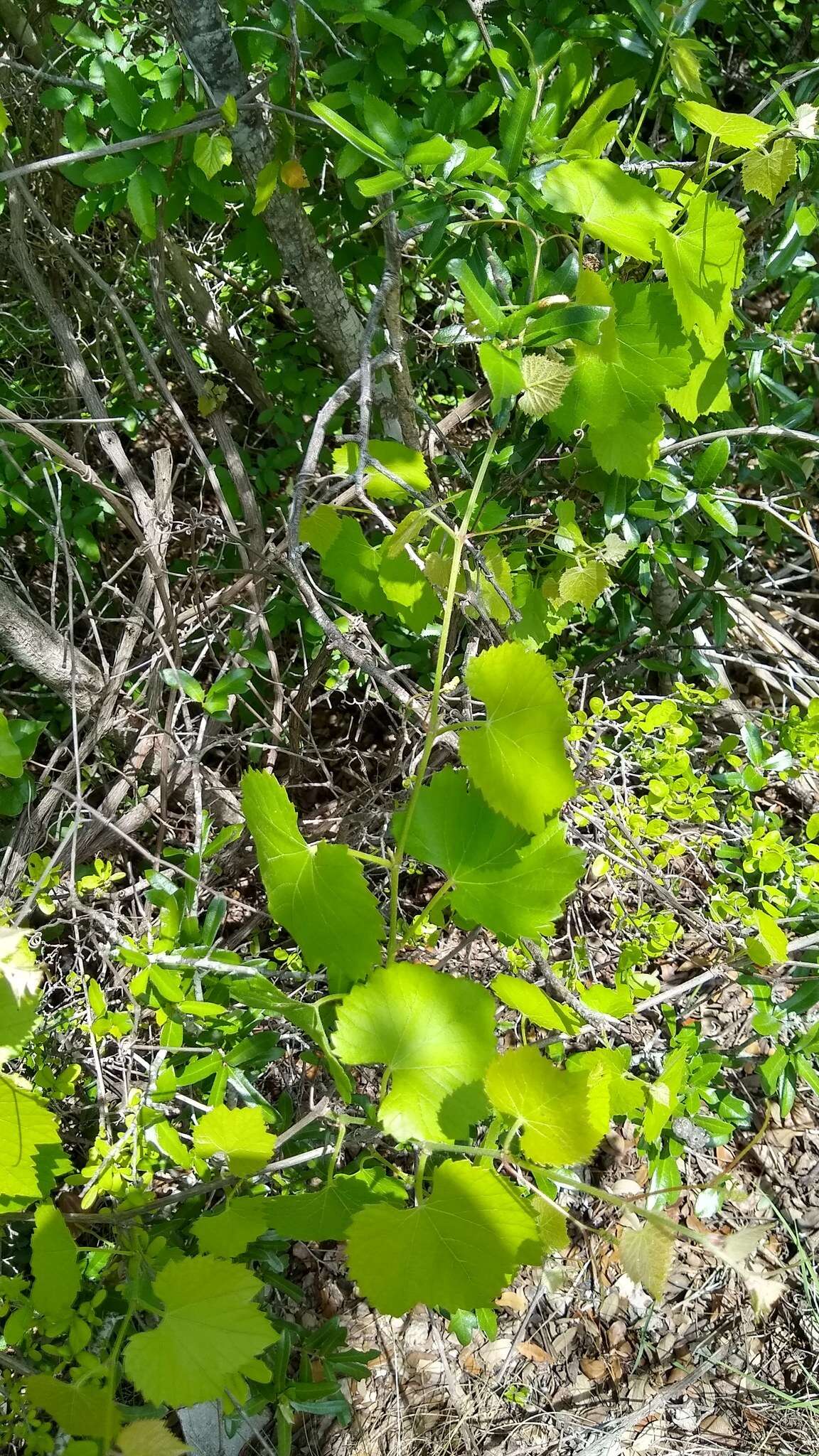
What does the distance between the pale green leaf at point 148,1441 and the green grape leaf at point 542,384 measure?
1.08 meters

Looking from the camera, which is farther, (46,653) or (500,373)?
(46,653)

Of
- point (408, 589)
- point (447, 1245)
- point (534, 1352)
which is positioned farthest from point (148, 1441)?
point (534, 1352)

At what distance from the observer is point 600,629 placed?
82.2 inches

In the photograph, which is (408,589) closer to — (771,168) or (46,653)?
(771,168)

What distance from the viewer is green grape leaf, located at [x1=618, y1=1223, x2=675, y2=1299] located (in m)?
0.78

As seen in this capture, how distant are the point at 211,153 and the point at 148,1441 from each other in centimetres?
155

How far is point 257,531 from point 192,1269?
4.17 ft

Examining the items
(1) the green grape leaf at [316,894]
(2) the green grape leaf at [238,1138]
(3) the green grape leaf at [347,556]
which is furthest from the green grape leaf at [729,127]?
(2) the green grape leaf at [238,1138]

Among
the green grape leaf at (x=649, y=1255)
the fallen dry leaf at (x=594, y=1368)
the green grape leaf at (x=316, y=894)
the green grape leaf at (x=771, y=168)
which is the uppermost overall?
the green grape leaf at (x=771, y=168)

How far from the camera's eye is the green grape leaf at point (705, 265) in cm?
104

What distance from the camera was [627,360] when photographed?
1.08 m

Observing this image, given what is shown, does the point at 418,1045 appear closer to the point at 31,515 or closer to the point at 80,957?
the point at 80,957

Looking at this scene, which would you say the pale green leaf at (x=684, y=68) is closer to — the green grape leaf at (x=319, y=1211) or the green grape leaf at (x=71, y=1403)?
the green grape leaf at (x=319, y=1211)

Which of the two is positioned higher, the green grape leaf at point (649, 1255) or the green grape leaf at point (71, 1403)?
the green grape leaf at point (649, 1255)
